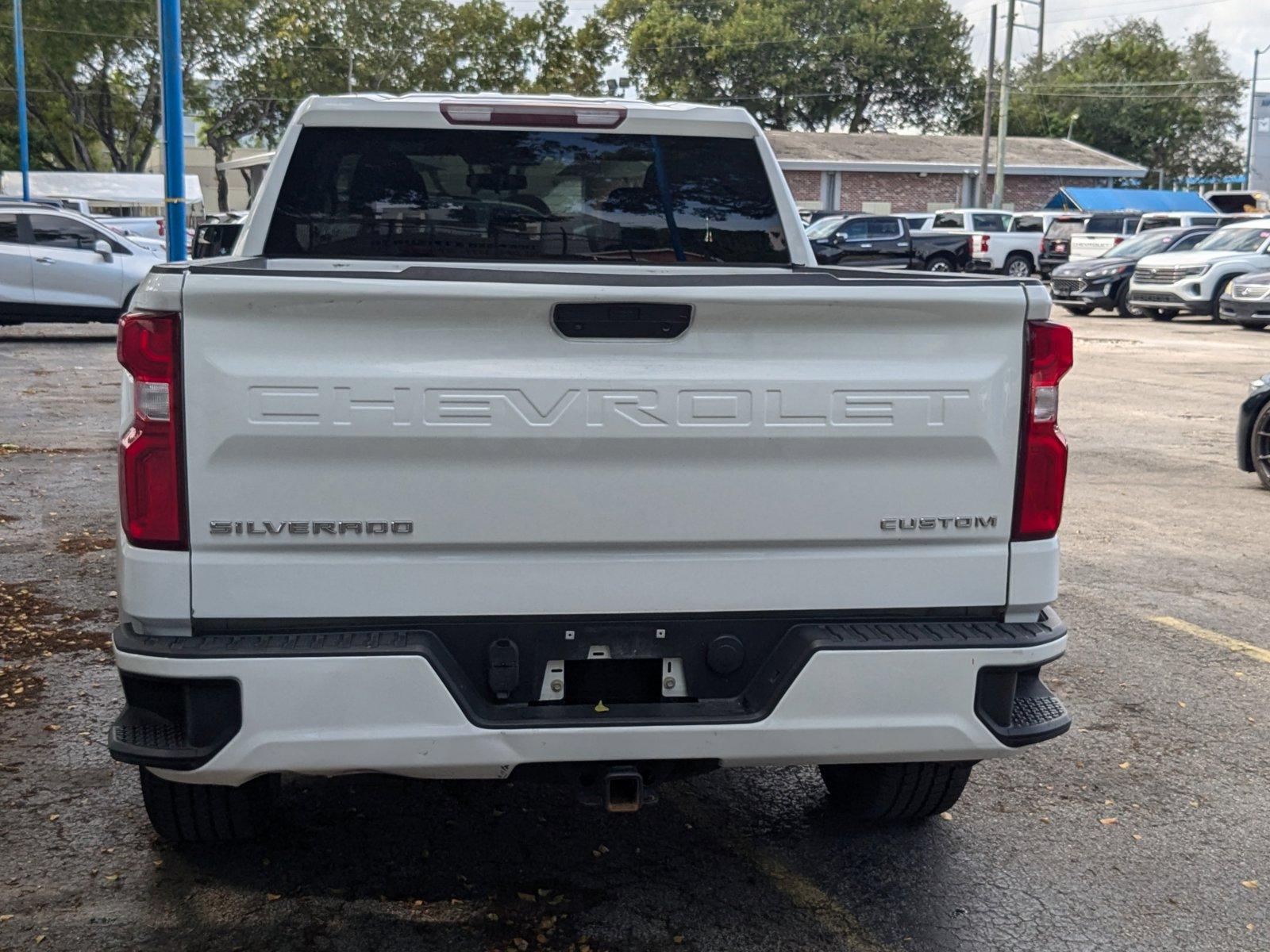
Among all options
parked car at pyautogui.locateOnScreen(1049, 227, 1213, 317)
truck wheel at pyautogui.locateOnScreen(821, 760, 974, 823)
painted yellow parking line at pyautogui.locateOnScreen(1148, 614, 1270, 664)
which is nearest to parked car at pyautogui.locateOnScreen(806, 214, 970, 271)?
Result: parked car at pyautogui.locateOnScreen(1049, 227, 1213, 317)

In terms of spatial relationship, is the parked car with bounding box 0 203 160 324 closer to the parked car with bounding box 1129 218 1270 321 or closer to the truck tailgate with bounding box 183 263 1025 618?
the parked car with bounding box 1129 218 1270 321

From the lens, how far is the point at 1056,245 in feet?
126

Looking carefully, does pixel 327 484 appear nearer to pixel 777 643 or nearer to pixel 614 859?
pixel 777 643

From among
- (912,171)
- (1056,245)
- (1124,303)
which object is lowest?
(1124,303)

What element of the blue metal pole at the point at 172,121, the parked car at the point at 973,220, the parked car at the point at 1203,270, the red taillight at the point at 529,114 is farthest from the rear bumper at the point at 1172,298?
the red taillight at the point at 529,114

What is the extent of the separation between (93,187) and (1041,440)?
178 feet

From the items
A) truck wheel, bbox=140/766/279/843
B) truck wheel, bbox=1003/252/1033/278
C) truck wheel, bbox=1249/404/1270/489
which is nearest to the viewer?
truck wheel, bbox=140/766/279/843

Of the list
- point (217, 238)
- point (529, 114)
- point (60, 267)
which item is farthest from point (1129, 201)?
point (529, 114)

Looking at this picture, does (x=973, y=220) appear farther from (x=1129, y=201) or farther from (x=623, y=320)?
(x=623, y=320)

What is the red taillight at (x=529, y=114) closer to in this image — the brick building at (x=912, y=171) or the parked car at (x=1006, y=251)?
the parked car at (x=1006, y=251)

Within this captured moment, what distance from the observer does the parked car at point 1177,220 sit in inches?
1510

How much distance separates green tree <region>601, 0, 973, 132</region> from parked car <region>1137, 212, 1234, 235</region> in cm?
4316

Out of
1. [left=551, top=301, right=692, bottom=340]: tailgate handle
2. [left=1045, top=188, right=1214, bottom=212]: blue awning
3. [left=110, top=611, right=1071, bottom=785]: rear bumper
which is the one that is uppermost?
[left=1045, top=188, right=1214, bottom=212]: blue awning

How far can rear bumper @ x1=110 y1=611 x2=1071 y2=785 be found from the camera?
10.3 feet
